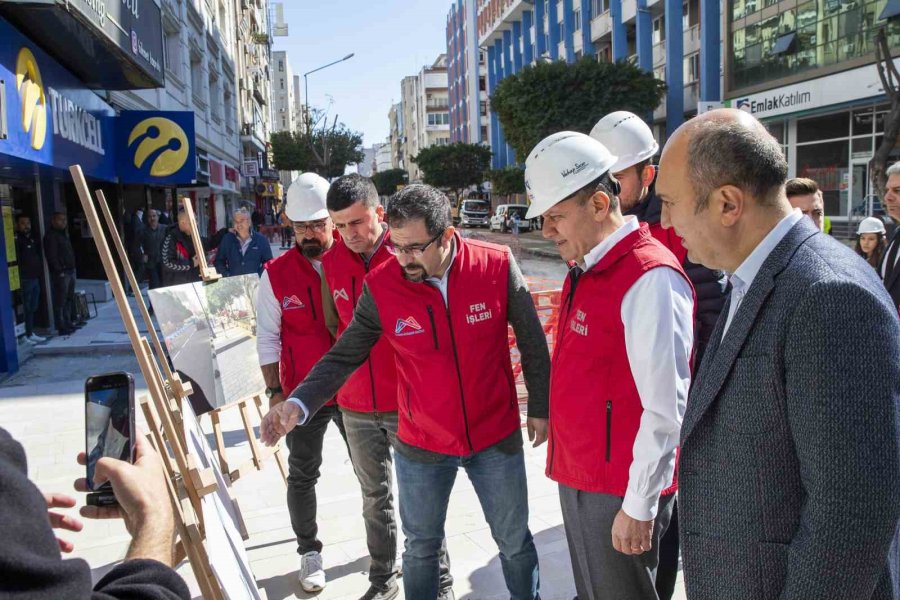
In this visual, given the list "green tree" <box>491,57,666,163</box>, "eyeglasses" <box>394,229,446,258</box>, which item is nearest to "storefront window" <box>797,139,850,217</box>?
"green tree" <box>491,57,666,163</box>

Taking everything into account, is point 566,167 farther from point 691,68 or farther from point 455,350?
point 691,68

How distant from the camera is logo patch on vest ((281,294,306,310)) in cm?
389

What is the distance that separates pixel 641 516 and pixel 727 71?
94.0 ft

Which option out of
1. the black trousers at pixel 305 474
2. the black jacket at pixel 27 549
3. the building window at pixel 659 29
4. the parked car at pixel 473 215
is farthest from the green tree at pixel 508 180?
the black jacket at pixel 27 549

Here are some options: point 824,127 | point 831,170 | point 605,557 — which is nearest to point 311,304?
point 605,557

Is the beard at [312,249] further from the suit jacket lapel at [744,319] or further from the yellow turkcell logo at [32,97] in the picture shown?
the yellow turkcell logo at [32,97]

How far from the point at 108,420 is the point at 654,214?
243cm

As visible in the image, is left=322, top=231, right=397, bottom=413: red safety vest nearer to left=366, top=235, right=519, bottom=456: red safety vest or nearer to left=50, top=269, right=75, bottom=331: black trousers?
left=366, top=235, right=519, bottom=456: red safety vest

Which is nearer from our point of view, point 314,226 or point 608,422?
point 608,422

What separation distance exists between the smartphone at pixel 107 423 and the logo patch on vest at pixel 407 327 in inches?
47.9

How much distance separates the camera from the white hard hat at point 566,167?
7.83ft

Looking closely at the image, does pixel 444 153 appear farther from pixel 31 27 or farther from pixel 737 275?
pixel 737 275

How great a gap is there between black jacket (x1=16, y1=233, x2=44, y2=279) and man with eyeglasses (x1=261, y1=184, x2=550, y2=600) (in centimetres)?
935

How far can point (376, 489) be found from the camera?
3.48 meters
